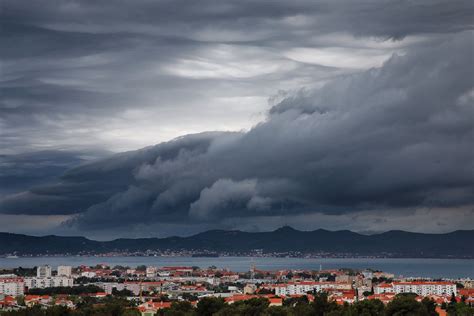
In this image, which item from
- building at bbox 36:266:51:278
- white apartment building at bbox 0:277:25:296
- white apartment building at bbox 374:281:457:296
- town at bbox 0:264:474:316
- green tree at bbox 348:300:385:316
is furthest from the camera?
building at bbox 36:266:51:278

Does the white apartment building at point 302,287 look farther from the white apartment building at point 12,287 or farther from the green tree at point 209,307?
the green tree at point 209,307

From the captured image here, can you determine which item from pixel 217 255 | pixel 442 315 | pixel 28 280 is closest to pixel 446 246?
pixel 217 255

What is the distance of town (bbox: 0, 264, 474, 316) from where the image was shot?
3200cm

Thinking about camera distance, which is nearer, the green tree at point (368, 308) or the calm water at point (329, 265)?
the green tree at point (368, 308)

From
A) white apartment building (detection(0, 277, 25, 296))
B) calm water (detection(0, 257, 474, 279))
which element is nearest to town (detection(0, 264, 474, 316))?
white apartment building (detection(0, 277, 25, 296))

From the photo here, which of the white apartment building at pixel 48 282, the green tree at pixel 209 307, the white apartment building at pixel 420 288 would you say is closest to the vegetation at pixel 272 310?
the green tree at pixel 209 307

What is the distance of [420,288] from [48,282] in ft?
98.0

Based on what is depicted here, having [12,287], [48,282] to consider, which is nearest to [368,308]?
[12,287]

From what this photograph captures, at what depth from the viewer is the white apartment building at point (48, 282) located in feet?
Result: 233

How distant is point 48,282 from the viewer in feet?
235

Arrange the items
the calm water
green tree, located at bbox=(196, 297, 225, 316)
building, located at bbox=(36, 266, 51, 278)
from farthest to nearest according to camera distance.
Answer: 1. the calm water
2. building, located at bbox=(36, 266, 51, 278)
3. green tree, located at bbox=(196, 297, 225, 316)

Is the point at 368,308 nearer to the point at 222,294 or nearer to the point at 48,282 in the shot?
the point at 222,294

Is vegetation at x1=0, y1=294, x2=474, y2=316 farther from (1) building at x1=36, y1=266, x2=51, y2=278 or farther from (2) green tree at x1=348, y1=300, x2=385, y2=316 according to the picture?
(1) building at x1=36, y1=266, x2=51, y2=278

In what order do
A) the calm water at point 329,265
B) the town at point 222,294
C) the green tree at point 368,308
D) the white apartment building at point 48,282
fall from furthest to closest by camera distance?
the calm water at point 329,265
the white apartment building at point 48,282
the town at point 222,294
the green tree at point 368,308
